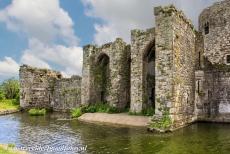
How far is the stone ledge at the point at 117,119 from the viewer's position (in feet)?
67.6

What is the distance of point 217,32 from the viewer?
27578 mm

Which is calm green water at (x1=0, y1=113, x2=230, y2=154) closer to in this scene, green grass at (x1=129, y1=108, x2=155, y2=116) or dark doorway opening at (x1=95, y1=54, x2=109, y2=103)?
green grass at (x1=129, y1=108, x2=155, y2=116)

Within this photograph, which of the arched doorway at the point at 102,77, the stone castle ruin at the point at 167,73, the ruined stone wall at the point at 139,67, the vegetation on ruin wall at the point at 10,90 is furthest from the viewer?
the vegetation on ruin wall at the point at 10,90

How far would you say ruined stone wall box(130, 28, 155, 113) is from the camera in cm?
2348

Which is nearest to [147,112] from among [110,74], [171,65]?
[171,65]

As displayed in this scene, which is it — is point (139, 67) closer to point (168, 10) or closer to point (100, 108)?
point (100, 108)

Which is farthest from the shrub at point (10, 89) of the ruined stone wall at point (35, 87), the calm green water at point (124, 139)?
the calm green water at point (124, 139)

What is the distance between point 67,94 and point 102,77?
5.65 m

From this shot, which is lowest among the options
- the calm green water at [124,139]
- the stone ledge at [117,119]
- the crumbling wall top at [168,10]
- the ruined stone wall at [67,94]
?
the calm green water at [124,139]

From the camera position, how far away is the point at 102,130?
18672 mm

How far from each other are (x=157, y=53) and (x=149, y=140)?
5.84 meters

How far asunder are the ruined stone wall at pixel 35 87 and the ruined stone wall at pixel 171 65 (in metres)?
19.0

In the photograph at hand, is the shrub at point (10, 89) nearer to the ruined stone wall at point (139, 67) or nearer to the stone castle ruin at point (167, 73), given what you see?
the stone castle ruin at point (167, 73)

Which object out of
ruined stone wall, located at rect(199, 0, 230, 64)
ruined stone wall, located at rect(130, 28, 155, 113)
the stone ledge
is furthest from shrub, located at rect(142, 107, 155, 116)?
ruined stone wall, located at rect(199, 0, 230, 64)
